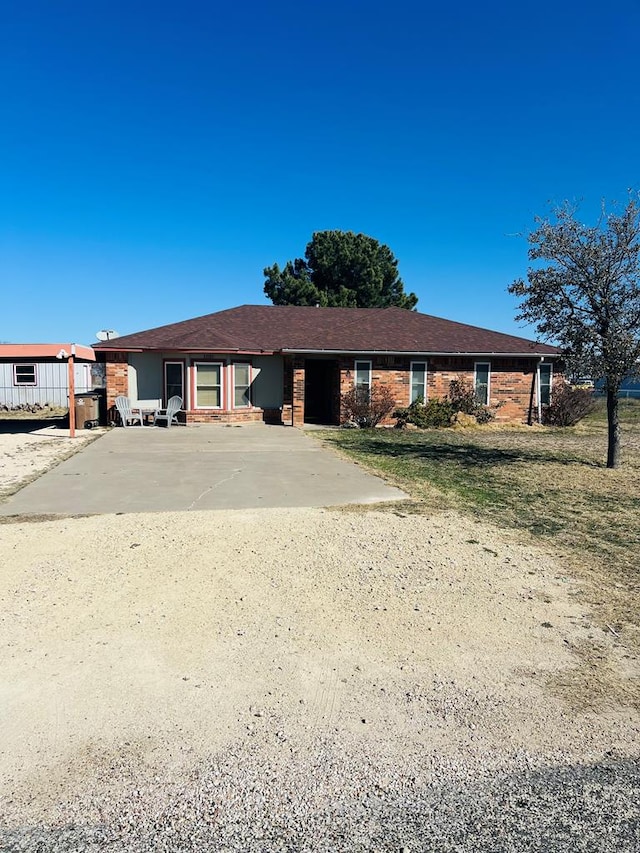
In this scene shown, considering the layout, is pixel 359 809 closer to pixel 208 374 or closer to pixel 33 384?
pixel 208 374

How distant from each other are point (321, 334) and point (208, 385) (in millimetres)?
4833

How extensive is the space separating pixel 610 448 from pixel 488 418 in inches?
345

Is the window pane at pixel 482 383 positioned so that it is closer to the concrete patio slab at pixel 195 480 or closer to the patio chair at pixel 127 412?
the concrete patio slab at pixel 195 480

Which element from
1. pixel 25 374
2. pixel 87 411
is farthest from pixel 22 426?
pixel 25 374

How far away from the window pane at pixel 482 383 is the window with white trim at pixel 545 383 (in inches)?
90.2

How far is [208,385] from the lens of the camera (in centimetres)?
1931

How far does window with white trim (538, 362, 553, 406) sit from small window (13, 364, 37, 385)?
81.1 ft

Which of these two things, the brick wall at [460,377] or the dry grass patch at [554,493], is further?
the brick wall at [460,377]

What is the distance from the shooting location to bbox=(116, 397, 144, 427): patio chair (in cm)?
1847

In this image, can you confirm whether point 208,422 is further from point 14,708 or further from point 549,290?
point 14,708

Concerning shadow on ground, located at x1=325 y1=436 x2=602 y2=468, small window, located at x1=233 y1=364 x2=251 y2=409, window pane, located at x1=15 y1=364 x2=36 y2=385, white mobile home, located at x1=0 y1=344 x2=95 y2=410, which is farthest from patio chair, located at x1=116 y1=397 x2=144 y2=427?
window pane, located at x1=15 y1=364 x2=36 y2=385

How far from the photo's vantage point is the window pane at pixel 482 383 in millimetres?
20656

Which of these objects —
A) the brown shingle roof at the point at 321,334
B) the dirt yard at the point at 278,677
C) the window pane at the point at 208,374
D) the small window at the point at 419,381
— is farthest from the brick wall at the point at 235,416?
the dirt yard at the point at 278,677

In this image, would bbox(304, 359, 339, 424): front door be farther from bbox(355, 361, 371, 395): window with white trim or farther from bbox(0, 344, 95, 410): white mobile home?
bbox(0, 344, 95, 410): white mobile home
